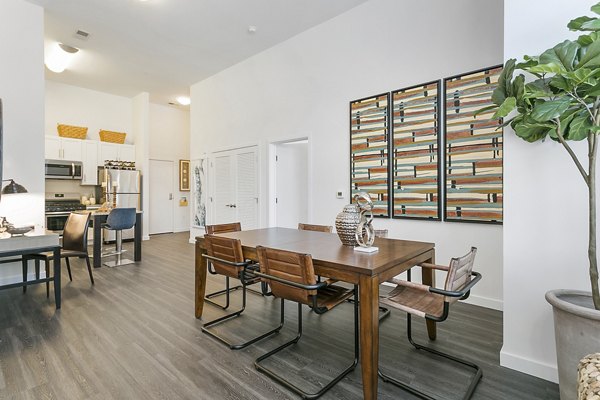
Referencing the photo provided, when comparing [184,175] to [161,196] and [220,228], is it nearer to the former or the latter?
[161,196]

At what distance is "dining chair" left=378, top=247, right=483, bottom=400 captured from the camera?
5.00ft

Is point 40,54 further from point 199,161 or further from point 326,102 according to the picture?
point 326,102

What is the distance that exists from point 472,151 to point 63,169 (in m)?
7.34

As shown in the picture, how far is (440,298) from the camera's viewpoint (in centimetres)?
189

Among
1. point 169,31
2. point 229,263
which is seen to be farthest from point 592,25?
point 169,31

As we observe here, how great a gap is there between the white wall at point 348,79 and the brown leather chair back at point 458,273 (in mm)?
1562

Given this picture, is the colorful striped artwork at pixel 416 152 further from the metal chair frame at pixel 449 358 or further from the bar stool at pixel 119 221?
the bar stool at pixel 119 221

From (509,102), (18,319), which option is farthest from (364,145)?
(18,319)

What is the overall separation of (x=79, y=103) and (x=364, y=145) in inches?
271

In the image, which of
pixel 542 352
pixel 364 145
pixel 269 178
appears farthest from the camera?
pixel 269 178

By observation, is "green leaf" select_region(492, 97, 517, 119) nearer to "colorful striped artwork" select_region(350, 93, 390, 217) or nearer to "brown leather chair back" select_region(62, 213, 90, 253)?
"colorful striped artwork" select_region(350, 93, 390, 217)

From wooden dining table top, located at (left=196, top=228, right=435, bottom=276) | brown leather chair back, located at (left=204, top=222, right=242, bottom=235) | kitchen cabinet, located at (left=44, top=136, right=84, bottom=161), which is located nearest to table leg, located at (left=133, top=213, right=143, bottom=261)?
brown leather chair back, located at (left=204, top=222, right=242, bottom=235)

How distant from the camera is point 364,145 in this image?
151 inches

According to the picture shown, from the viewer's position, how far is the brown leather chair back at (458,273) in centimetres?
151
